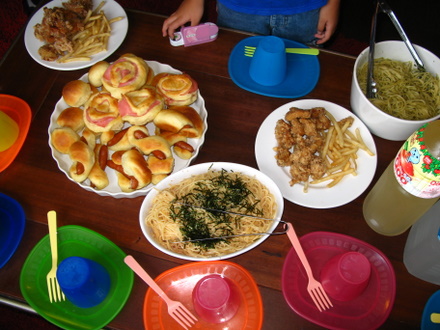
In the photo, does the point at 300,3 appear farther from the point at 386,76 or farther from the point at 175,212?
the point at 175,212

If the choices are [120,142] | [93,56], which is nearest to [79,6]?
[93,56]

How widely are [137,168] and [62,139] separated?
0.35m

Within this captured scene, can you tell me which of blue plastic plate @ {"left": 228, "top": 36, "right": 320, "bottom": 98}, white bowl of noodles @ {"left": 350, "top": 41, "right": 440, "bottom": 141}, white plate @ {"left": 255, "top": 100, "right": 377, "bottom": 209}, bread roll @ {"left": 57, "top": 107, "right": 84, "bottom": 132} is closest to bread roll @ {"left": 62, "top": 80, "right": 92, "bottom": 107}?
bread roll @ {"left": 57, "top": 107, "right": 84, "bottom": 132}

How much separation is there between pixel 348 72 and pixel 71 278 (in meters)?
1.47

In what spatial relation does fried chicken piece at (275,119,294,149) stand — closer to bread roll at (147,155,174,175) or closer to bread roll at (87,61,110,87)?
bread roll at (147,155,174,175)

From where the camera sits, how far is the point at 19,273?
1.36 metres

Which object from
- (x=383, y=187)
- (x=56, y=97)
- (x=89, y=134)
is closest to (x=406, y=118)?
(x=383, y=187)

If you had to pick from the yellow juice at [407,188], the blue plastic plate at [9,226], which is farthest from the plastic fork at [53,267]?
the yellow juice at [407,188]

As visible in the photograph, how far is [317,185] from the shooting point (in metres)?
1.47

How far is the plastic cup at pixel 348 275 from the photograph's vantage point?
120 cm

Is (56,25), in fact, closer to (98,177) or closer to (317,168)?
(98,177)

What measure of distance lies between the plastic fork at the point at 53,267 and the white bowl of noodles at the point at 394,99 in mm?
1288

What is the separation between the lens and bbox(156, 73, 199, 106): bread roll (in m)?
1.54

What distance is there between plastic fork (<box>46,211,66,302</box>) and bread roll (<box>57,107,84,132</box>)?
39cm
